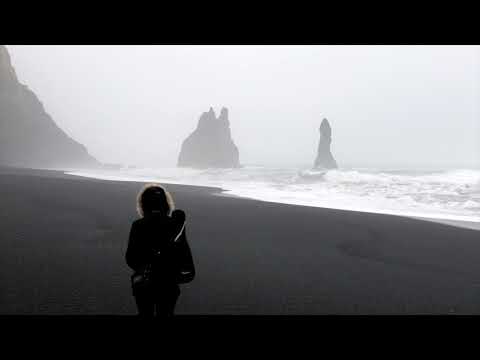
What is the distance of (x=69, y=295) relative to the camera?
4.56m

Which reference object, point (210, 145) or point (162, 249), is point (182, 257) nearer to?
point (162, 249)

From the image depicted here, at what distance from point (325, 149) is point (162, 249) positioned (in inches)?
2402

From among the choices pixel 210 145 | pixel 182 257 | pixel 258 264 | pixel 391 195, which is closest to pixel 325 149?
pixel 210 145

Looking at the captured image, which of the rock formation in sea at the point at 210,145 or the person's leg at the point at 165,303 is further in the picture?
the rock formation in sea at the point at 210,145

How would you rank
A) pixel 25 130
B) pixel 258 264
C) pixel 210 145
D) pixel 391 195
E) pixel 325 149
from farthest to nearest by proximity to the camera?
pixel 210 145, pixel 25 130, pixel 325 149, pixel 391 195, pixel 258 264

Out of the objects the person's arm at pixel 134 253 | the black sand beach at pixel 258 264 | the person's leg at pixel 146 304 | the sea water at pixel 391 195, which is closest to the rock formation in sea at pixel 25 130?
the sea water at pixel 391 195

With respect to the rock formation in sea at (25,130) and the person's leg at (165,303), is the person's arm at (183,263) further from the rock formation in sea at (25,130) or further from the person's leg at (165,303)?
the rock formation in sea at (25,130)

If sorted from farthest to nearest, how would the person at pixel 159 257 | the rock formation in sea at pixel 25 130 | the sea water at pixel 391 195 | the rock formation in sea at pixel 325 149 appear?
the rock formation in sea at pixel 325 149, the rock formation in sea at pixel 25 130, the sea water at pixel 391 195, the person at pixel 159 257

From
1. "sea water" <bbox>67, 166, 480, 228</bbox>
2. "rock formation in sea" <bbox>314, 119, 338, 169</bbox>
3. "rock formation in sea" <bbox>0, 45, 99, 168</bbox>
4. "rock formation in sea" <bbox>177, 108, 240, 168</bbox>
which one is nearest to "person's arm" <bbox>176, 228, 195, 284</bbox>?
"sea water" <bbox>67, 166, 480, 228</bbox>

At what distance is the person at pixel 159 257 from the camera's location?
2260 mm

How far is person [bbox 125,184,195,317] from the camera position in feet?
7.41

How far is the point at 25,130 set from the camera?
63750 millimetres
